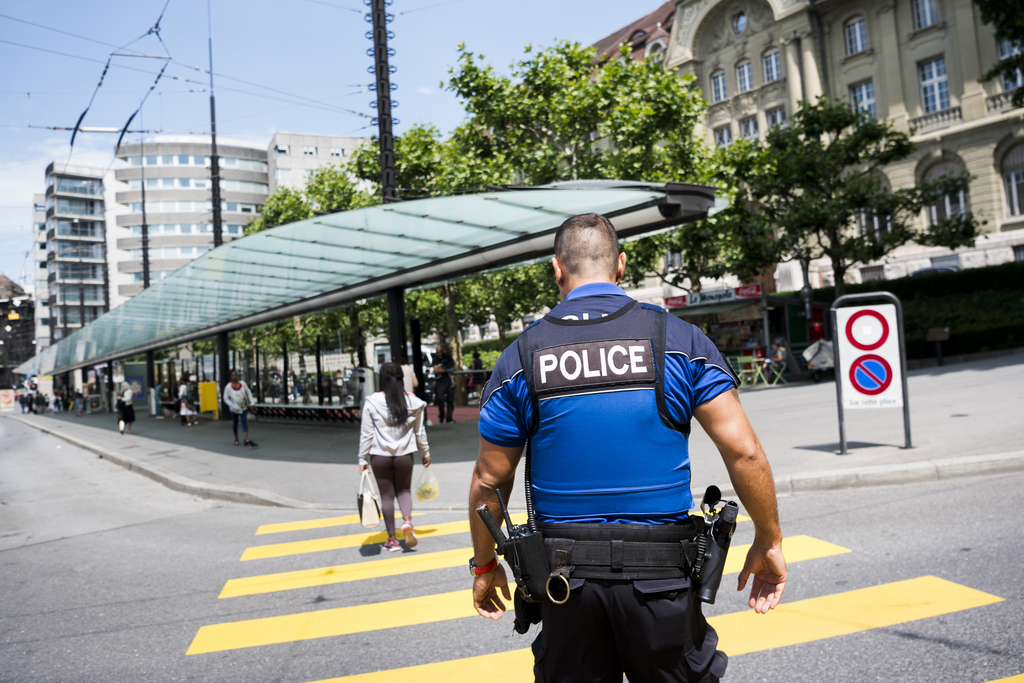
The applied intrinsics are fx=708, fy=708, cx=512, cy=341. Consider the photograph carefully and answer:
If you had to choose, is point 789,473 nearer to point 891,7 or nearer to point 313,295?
point 313,295

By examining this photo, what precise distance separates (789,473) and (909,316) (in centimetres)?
2048

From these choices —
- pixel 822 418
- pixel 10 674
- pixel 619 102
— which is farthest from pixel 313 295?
pixel 10 674

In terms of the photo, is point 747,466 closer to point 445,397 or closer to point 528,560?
point 528,560

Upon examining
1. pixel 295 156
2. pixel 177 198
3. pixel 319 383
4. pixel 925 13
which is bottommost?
pixel 319 383

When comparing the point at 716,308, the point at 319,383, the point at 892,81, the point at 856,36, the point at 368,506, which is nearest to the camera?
the point at 368,506

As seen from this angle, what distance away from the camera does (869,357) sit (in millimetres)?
8617

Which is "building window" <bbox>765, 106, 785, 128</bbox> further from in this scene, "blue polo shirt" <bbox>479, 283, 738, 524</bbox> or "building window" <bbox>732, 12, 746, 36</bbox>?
"blue polo shirt" <bbox>479, 283, 738, 524</bbox>

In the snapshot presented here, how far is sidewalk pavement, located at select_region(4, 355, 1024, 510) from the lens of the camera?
746 cm

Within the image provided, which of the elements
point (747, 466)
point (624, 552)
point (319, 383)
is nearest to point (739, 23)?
point (319, 383)

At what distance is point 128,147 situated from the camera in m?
76.7

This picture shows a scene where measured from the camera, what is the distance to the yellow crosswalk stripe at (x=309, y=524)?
24.9 ft

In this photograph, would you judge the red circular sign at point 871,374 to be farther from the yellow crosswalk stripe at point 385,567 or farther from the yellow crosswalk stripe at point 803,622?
the yellow crosswalk stripe at point 803,622

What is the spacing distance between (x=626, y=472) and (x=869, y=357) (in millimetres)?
7758

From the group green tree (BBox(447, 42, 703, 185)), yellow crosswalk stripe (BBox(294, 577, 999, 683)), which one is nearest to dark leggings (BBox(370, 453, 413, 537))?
yellow crosswalk stripe (BBox(294, 577, 999, 683))
